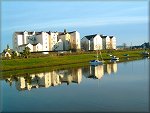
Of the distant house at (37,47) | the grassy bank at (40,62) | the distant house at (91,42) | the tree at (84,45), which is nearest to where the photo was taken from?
the grassy bank at (40,62)

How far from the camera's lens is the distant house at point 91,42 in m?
102

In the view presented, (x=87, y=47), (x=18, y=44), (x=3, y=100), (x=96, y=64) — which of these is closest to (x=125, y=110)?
(x=3, y=100)

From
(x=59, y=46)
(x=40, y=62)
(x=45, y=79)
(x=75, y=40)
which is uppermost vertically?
(x=75, y=40)

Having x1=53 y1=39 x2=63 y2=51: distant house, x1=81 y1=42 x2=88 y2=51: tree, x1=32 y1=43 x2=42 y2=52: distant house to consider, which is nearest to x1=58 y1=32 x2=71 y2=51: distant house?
x1=53 y1=39 x2=63 y2=51: distant house

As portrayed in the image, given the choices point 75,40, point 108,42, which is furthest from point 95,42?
point 108,42

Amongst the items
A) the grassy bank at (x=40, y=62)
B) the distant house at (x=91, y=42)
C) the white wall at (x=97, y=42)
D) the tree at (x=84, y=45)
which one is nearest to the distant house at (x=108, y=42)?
the white wall at (x=97, y=42)

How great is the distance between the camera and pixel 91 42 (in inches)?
4040

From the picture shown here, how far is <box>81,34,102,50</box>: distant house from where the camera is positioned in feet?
335

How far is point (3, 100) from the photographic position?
2416 cm

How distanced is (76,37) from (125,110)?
80610mm

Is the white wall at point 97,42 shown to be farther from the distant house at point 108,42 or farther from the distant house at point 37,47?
the distant house at point 37,47

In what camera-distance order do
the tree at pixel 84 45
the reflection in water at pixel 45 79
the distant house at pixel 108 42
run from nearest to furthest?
1. the reflection in water at pixel 45 79
2. the tree at pixel 84 45
3. the distant house at pixel 108 42

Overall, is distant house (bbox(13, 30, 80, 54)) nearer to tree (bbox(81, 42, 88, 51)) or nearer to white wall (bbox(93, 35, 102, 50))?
tree (bbox(81, 42, 88, 51))

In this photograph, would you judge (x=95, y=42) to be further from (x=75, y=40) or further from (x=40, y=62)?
(x=40, y=62)
